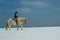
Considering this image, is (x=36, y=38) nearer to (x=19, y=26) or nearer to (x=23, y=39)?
(x=23, y=39)

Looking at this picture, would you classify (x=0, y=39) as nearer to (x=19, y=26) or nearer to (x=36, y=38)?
(x=36, y=38)

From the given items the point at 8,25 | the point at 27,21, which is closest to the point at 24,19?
the point at 27,21

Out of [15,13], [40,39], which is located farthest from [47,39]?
[15,13]

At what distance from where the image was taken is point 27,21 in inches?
516

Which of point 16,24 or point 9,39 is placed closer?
point 9,39

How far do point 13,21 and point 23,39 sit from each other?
4652 millimetres

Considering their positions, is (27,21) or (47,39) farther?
(27,21)

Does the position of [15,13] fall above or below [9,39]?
above

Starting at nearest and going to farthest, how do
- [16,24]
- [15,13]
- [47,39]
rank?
[47,39], [15,13], [16,24]

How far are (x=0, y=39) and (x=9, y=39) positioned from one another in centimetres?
43

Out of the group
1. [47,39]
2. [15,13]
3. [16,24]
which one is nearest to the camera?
[47,39]

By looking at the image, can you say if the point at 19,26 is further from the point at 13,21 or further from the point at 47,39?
the point at 47,39

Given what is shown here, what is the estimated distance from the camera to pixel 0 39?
8164mm

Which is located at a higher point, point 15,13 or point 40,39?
point 15,13
